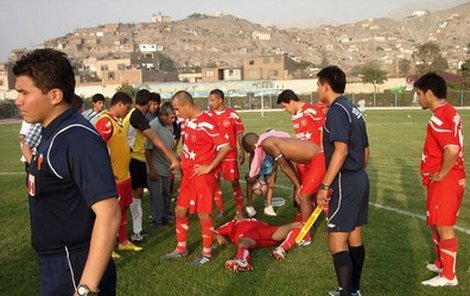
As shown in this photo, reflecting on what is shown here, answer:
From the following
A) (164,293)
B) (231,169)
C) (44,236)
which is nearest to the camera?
(44,236)

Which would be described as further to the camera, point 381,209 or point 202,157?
point 381,209

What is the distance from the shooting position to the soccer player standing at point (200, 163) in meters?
6.36

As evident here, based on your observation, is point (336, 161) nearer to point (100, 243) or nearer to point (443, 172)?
point (443, 172)

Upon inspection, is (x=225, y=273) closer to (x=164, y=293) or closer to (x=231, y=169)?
(x=164, y=293)

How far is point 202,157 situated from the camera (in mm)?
6477

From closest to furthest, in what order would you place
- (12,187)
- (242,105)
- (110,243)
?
(110,243), (12,187), (242,105)

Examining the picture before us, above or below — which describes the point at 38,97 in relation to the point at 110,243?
above

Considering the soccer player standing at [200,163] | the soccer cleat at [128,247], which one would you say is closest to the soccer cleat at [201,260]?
the soccer player standing at [200,163]

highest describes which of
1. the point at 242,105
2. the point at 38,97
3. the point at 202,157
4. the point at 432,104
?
the point at 38,97

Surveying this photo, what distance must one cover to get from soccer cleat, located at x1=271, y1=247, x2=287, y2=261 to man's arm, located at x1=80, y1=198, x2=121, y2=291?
14.3ft

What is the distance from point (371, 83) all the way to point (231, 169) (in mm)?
84858

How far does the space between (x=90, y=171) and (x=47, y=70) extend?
0.55 metres

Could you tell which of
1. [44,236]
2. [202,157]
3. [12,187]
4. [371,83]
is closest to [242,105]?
[371,83]

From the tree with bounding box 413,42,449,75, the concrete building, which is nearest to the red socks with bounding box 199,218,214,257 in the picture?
the tree with bounding box 413,42,449,75
